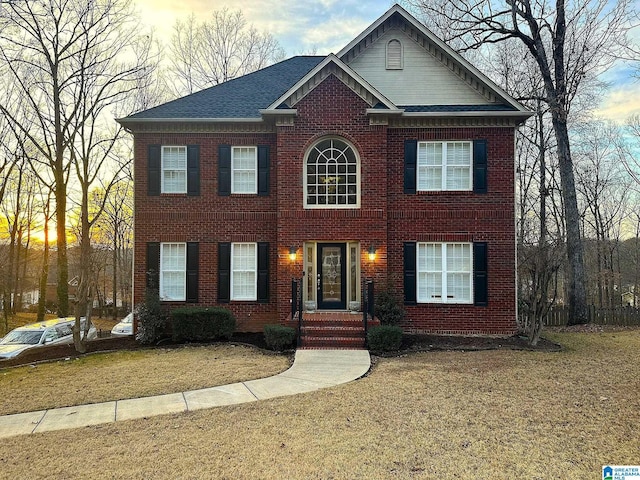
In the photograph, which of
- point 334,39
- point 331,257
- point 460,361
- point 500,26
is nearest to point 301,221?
point 331,257

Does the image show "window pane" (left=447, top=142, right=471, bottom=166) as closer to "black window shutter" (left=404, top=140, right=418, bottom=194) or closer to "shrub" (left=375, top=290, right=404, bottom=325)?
"black window shutter" (left=404, top=140, right=418, bottom=194)

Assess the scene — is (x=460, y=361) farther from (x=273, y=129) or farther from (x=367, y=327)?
(x=273, y=129)

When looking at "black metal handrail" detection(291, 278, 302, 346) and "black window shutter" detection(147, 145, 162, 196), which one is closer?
"black metal handrail" detection(291, 278, 302, 346)

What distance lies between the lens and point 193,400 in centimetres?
673

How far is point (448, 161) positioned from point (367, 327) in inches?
225

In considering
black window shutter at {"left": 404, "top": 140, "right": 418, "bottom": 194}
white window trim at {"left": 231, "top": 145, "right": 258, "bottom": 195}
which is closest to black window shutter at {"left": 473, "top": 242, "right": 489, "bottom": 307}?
black window shutter at {"left": 404, "top": 140, "right": 418, "bottom": 194}

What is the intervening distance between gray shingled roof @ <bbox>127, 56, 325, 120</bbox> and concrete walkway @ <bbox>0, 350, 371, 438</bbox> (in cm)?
805

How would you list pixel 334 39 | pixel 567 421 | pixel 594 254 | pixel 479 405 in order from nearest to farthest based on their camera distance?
pixel 567 421 → pixel 479 405 → pixel 334 39 → pixel 594 254

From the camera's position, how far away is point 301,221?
39.7 feet

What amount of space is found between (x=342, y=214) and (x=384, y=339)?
152 inches

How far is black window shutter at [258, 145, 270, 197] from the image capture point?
12781 millimetres

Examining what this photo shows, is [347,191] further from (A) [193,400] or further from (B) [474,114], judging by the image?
(A) [193,400]

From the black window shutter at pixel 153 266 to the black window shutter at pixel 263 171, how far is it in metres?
3.70

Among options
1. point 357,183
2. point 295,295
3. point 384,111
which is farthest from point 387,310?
point 384,111
